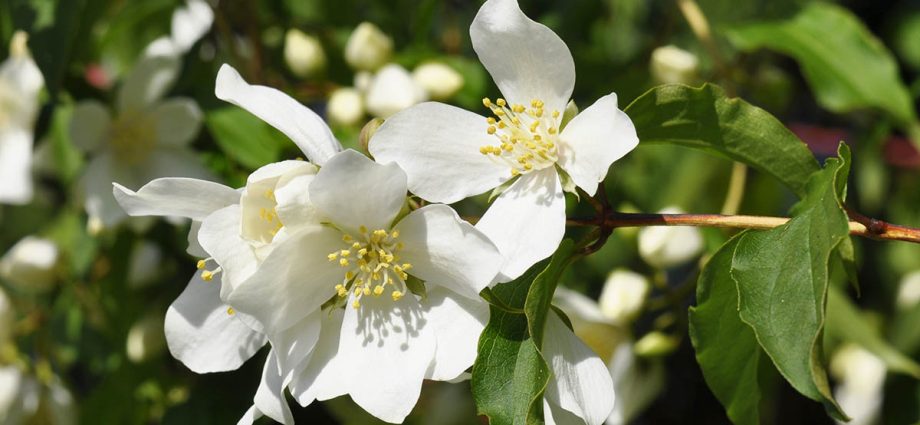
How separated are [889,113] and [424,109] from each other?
0.91 m

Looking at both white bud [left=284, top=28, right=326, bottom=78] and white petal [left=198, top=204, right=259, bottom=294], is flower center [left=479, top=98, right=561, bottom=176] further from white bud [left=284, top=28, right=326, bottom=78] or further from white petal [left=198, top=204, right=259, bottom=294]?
white bud [left=284, top=28, right=326, bottom=78]

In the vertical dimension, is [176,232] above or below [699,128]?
below

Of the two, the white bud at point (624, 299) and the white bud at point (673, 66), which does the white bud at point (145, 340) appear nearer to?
the white bud at point (624, 299)

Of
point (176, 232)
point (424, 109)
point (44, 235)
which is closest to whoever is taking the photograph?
point (424, 109)

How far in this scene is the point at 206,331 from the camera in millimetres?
1045

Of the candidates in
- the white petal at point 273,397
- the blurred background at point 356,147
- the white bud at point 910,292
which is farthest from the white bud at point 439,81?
the white bud at point 910,292

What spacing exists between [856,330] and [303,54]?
3.18 ft

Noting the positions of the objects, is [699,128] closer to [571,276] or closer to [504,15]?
[504,15]

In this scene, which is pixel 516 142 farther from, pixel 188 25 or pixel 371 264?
pixel 188 25

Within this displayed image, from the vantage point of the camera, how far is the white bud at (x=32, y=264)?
1614 mm

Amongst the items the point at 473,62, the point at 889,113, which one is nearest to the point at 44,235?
the point at 473,62

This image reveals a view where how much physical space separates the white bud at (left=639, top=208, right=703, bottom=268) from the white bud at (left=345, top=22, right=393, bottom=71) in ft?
1.65

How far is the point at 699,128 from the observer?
96 centimetres

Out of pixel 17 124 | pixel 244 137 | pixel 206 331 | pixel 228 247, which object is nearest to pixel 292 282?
pixel 228 247
